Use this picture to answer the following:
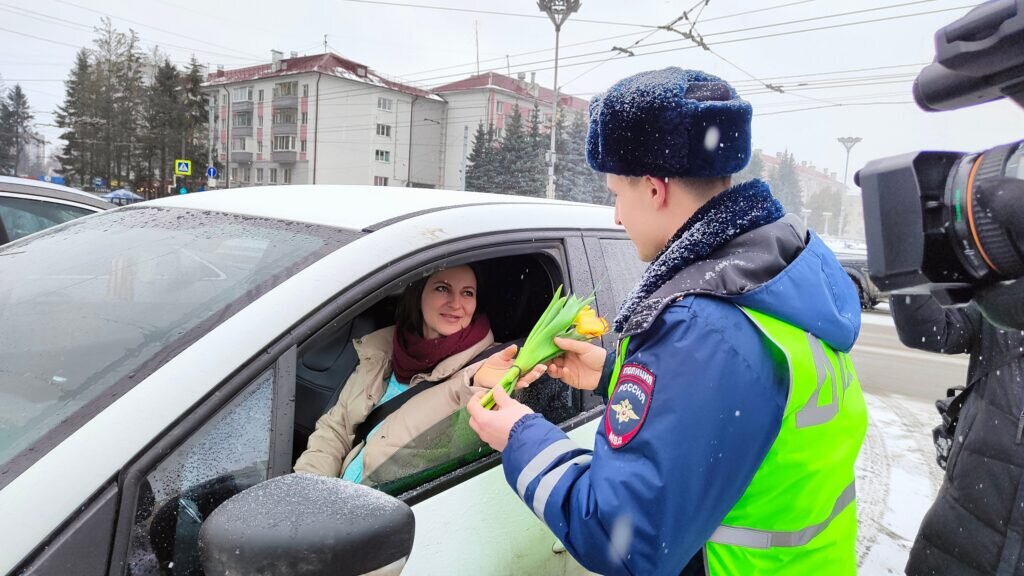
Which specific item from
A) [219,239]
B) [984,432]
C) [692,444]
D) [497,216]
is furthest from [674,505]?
[984,432]

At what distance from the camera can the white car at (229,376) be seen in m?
0.96

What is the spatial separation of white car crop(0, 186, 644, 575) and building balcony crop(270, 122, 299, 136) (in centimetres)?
5768

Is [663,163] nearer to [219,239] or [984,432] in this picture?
[219,239]

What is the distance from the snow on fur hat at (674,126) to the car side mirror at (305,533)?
775 mm

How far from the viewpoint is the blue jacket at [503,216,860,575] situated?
3.24 feet

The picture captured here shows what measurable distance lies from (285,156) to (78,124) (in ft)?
49.5

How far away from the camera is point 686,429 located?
985 mm

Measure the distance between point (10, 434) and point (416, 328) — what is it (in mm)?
1267

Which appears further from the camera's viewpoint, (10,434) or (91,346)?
(91,346)

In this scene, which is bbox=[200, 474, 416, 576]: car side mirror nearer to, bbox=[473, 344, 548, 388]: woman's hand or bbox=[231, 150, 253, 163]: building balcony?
bbox=[473, 344, 548, 388]: woman's hand

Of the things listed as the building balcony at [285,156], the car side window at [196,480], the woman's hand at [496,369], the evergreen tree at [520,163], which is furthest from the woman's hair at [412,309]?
the building balcony at [285,156]

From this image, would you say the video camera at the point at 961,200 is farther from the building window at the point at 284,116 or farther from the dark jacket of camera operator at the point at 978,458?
the building window at the point at 284,116

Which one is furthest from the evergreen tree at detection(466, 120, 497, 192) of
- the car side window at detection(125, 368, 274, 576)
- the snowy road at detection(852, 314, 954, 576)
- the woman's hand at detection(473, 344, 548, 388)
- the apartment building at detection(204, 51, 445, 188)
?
the car side window at detection(125, 368, 274, 576)

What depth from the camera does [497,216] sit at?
5.94ft
